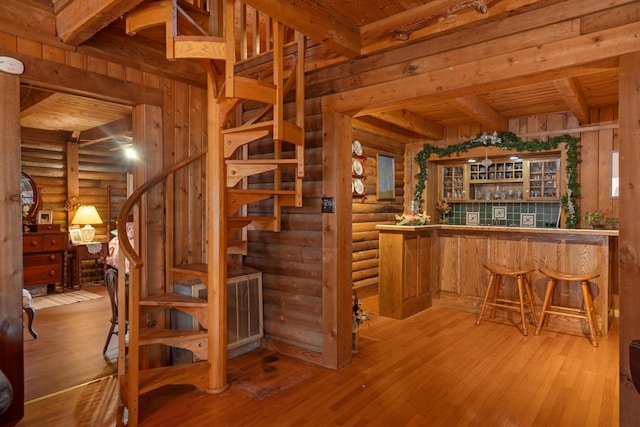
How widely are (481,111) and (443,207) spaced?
6.79 feet

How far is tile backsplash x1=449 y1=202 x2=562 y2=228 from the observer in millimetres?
6211

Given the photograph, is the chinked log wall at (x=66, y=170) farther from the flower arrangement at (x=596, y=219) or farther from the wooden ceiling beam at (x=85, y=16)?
the flower arrangement at (x=596, y=219)

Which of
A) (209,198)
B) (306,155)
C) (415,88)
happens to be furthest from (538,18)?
(209,198)

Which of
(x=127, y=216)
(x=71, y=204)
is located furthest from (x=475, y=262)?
(x=71, y=204)

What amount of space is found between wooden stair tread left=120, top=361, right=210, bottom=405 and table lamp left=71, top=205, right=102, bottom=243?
4956 mm

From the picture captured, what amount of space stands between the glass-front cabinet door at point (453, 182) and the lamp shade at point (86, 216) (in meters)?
6.35

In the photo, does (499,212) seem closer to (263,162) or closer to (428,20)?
(428,20)

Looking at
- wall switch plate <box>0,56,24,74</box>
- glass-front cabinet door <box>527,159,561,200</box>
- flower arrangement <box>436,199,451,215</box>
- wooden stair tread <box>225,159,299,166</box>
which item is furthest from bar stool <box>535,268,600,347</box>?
wall switch plate <box>0,56,24,74</box>

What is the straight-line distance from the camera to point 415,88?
2924 mm

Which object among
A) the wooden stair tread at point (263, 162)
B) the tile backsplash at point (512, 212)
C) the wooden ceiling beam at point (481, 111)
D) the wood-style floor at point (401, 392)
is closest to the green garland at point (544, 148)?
the wooden ceiling beam at point (481, 111)

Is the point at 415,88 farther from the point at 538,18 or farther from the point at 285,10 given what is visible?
the point at 285,10

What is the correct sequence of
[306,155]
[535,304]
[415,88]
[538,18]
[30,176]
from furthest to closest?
1. [30,176]
2. [535,304]
3. [306,155]
4. [415,88]
5. [538,18]

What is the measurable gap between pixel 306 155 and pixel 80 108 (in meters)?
3.22

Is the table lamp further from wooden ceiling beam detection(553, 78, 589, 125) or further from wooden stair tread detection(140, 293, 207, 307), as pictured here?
wooden ceiling beam detection(553, 78, 589, 125)
